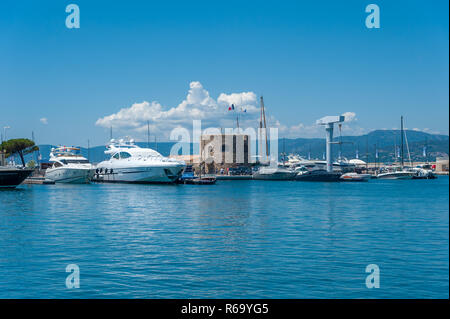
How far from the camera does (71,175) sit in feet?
291

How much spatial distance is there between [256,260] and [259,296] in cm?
533

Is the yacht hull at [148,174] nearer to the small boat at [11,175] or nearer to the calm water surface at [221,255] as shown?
the small boat at [11,175]

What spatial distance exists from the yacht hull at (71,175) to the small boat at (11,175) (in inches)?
716

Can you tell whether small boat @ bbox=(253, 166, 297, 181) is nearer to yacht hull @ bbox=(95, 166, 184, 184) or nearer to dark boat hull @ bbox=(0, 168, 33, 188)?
yacht hull @ bbox=(95, 166, 184, 184)

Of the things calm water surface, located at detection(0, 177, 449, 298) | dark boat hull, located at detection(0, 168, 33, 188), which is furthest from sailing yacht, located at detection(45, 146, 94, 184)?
calm water surface, located at detection(0, 177, 449, 298)

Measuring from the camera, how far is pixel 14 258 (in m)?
19.6

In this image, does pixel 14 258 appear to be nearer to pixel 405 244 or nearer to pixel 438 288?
pixel 438 288

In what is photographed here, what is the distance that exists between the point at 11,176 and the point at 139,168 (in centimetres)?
2280

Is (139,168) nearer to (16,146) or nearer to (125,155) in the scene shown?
(125,155)

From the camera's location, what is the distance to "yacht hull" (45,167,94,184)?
87.3 metres

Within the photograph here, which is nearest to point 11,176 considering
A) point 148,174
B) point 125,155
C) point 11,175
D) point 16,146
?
point 11,175

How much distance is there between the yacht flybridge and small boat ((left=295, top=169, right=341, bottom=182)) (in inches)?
1812
